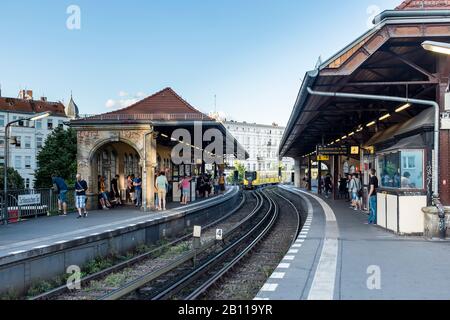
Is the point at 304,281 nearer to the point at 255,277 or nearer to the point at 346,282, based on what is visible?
the point at 346,282

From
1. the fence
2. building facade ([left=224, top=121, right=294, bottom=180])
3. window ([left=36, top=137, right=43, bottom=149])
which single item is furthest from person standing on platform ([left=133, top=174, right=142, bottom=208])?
building facade ([left=224, top=121, right=294, bottom=180])

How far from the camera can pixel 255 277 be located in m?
11.8

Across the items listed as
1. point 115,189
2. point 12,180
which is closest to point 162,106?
point 115,189

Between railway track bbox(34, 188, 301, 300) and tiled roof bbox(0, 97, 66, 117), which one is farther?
tiled roof bbox(0, 97, 66, 117)

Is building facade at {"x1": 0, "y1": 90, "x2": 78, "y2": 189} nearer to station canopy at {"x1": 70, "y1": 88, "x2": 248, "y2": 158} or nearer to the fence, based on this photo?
station canopy at {"x1": 70, "y1": 88, "x2": 248, "y2": 158}

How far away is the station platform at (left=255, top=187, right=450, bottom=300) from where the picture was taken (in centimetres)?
701

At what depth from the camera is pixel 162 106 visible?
2538 centimetres

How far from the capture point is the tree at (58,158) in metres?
50.2

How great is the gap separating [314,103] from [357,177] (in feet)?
22.6

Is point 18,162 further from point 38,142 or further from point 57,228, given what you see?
point 57,228

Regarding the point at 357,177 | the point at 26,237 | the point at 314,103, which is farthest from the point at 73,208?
the point at 357,177

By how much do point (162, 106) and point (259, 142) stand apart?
92.9 meters

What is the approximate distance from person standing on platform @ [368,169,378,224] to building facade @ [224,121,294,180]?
90444 mm

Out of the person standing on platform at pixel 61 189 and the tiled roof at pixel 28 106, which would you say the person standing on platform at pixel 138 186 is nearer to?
the person standing on platform at pixel 61 189
